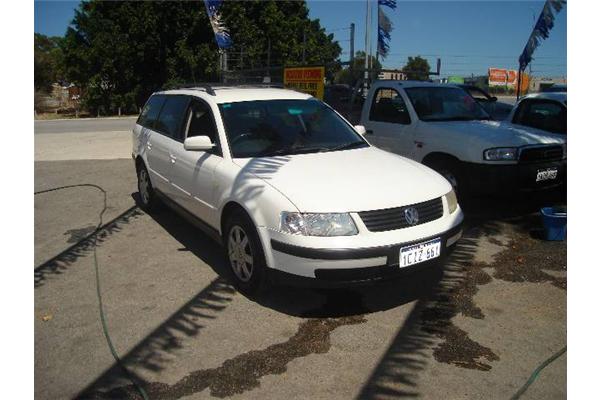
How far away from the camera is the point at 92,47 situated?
1196 inches

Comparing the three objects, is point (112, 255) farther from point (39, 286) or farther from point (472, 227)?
point (472, 227)

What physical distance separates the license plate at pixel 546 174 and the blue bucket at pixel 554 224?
541 mm

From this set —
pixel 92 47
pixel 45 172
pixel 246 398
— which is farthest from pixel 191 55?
pixel 246 398

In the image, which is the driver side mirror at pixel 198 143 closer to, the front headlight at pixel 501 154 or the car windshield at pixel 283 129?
the car windshield at pixel 283 129

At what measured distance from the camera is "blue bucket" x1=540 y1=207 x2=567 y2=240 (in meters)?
5.17

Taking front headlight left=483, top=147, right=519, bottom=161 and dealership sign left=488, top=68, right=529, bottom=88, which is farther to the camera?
dealership sign left=488, top=68, right=529, bottom=88

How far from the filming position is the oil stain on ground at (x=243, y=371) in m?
2.79

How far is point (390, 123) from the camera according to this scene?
22.3 ft

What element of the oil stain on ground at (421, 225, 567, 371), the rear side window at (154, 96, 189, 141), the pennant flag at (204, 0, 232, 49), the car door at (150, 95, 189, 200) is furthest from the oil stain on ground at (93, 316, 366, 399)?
the pennant flag at (204, 0, 232, 49)

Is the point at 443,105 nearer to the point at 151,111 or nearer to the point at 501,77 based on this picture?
the point at 151,111

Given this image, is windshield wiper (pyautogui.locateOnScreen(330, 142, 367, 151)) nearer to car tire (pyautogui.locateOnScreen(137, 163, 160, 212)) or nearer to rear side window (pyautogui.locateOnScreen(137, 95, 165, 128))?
rear side window (pyautogui.locateOnScreen(137, 95, 165, 128))

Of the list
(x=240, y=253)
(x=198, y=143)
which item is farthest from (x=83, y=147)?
(x=240, y=253)

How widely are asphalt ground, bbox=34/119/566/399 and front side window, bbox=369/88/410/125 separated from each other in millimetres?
2063

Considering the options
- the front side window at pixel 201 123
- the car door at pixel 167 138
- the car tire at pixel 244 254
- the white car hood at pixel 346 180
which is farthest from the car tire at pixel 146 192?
the white car hood at pixel 346 180
